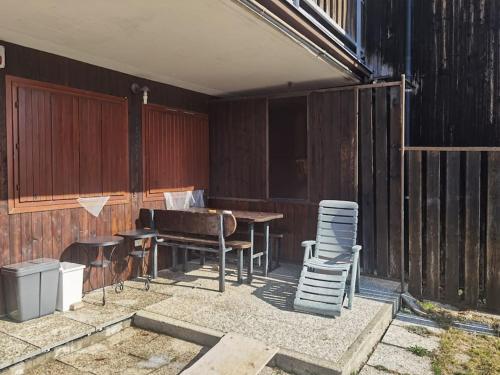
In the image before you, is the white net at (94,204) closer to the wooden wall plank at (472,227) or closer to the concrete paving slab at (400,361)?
the concrete paving slab at (400,361)

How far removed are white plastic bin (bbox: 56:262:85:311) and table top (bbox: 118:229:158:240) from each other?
0.68m

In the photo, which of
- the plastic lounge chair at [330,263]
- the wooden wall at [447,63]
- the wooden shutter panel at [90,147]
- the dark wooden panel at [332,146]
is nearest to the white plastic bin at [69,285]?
the wooden shutter panel at [90,147]

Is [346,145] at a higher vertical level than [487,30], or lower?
lower

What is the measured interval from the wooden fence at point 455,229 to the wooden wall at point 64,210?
131 inches

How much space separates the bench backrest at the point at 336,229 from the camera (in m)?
4.57

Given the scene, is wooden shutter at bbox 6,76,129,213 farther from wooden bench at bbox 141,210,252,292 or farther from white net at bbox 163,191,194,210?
white net at bbox 163,191,194,210

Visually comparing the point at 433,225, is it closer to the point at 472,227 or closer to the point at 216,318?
the point at 472,227

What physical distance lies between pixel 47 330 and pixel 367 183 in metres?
3.85

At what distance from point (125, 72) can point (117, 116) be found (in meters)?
0.56

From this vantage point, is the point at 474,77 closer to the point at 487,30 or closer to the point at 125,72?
the point at 487,30

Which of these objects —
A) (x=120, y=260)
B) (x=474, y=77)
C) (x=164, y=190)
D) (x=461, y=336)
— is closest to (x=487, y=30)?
(x=474, y=77)

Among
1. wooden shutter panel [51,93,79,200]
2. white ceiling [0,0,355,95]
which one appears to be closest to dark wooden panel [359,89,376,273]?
white ceiling [0,0,355,95]

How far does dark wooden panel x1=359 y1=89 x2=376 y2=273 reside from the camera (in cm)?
501

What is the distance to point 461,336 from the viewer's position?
3664 mm
